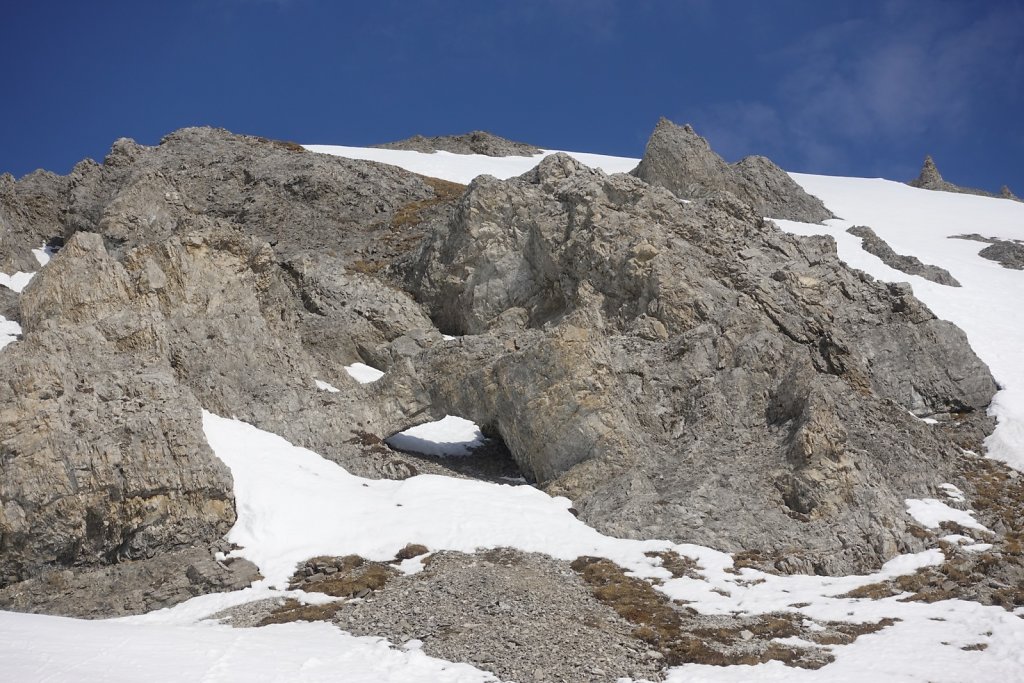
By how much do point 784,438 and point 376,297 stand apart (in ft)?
90.2

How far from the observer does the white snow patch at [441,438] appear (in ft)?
129

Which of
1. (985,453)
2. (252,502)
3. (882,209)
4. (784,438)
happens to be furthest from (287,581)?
(882,209)

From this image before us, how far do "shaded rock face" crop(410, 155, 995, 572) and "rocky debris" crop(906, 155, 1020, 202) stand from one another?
64176 mm

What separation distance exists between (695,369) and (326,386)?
18.2 m

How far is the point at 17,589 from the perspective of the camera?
26094 mm

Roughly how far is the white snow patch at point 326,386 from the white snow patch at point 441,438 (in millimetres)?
3772

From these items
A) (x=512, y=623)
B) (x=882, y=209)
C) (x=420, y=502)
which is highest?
(x=882, y=209)

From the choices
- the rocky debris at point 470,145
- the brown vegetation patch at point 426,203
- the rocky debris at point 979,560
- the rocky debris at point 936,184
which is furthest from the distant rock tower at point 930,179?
the rocky debris at point 979,560

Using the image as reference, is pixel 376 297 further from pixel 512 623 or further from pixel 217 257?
pixel 512 623

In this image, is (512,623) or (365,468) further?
(365,468)

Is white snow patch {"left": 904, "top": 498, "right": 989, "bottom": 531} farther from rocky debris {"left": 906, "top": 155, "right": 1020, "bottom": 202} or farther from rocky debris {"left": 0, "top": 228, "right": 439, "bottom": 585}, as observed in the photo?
rocky debris {"left": 906, "top": 155, "right": 1020, "bottom": 202}

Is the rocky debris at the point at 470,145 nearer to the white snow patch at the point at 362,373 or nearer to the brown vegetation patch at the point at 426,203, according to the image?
the brown vegetation patch at the point at 426,203

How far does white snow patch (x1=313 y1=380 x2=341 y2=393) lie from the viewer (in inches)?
1561

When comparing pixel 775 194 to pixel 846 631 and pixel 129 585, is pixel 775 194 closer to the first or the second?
pixel 846 631
